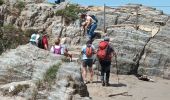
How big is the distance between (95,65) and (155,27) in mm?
4887

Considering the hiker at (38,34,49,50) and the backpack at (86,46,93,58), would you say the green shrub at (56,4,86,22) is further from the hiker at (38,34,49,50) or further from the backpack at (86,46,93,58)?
the backpack at (86,46,93,58)

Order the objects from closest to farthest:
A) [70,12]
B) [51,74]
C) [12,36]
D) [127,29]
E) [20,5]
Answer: [51,74] < [127,29] < [12,36] < [70,12] < [20,5]

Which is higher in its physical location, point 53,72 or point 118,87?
Result: point 53,72

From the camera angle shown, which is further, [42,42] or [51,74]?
[42,42]

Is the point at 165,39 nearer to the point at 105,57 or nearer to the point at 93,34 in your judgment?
the point at 93,34

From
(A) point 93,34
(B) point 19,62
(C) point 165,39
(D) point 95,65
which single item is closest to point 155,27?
(C) point 165,39

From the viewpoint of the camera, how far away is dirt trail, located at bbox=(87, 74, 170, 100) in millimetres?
17625

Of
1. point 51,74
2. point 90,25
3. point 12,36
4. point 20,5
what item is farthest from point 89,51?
point 20,5

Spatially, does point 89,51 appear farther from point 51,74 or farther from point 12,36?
point 12,36

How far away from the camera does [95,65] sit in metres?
22.3

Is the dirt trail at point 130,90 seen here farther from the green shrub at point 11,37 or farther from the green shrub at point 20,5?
the green shrub at point 20,5

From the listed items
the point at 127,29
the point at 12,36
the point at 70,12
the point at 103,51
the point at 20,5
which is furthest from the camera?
the point at 20,5

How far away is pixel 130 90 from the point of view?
18844 mm

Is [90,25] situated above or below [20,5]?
below
